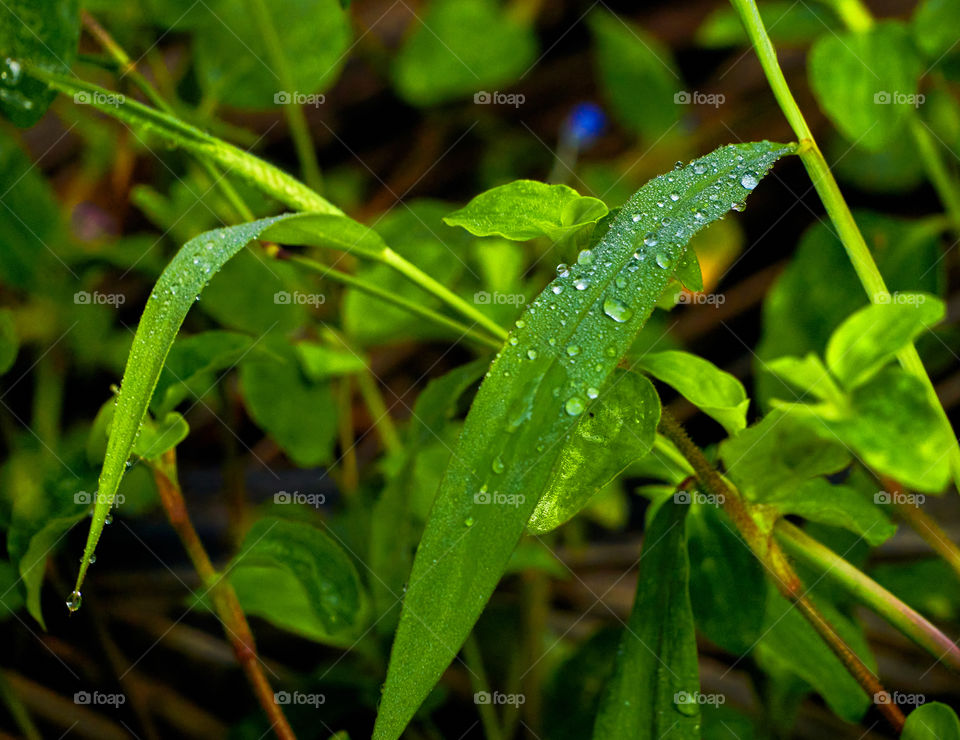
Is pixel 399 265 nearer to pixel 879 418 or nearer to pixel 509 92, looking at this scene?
pixel 879 418

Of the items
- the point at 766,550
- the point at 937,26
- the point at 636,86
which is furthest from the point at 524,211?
the point at 636,86

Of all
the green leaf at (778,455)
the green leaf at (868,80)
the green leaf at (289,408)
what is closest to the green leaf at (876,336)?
the green leaf at (778,455)

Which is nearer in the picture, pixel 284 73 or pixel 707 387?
pixel 707 387

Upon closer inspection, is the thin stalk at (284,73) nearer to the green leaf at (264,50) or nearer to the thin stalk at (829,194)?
the green leaf at (264,50)

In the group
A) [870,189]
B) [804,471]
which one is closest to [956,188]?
[870,189]

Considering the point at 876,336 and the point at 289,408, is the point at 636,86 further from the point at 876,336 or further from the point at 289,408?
the point at 876,336

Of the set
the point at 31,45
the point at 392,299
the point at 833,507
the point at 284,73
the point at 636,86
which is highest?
the point at 636,86
